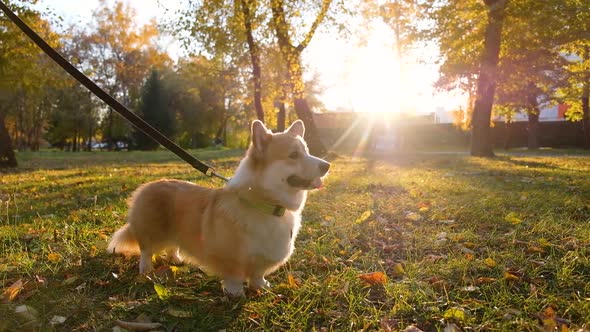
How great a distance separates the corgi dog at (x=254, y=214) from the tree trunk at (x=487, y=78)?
13.6m

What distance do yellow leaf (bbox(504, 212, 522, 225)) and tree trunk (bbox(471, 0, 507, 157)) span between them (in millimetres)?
11579

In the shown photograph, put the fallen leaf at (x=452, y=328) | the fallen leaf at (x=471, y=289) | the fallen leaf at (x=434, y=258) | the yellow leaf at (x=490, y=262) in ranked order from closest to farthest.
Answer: the fallen leaf at (x=452, y=328) → the fallen leaf at (x=471, y=289) → the yellow leaf at (x=490, y=262) → the fallen leaf at (x=434, y=258)

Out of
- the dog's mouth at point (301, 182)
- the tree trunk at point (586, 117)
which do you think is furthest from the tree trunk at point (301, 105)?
the tree trunk at point (586, 117)

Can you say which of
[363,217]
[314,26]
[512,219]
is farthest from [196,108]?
[512,219]

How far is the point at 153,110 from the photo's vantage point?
34406 millimetres

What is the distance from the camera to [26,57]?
40.1 feet

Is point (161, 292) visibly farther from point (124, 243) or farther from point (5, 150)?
point (5, 150)

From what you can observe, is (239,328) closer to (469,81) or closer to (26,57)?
(26,57)

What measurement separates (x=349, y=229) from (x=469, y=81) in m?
21.1

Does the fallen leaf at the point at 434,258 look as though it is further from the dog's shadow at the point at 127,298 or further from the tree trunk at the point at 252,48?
the tree trunk at the point at 252,48

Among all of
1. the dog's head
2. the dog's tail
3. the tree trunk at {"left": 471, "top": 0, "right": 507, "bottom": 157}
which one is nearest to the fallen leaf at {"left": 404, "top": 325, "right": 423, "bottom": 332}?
the dog's head

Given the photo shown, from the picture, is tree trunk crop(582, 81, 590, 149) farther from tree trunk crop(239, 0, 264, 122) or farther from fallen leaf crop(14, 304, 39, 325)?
fallen leaf crop(14, 304, 39, 325)

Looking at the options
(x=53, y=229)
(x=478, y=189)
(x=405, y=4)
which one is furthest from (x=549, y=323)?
(x=405, y=4)

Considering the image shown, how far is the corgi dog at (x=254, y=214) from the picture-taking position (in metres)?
2.71
